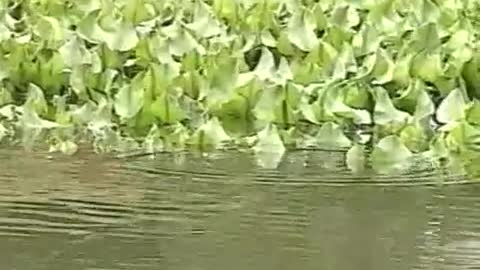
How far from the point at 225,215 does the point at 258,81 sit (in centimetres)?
68

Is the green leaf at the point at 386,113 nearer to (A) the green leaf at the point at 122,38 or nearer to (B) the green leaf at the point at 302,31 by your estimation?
(B) the green leaf at the point at 302,31

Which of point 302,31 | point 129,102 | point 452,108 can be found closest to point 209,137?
point 129,102

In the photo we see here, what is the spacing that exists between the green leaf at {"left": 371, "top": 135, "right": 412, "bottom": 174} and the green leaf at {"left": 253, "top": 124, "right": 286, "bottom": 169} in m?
0.18

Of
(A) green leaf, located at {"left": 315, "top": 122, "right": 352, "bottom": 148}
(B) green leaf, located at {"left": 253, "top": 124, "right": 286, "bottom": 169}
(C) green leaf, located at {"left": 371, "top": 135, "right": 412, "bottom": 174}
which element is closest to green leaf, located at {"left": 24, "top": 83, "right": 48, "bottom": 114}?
(B) green leaf, located at {"left": 253, "top": 124, "right": 286, "bottom": 169}

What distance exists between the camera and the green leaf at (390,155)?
8.55ft

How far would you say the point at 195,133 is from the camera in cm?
279

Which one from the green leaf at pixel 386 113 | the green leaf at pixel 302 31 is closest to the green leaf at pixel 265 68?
the green leaf at pixel 302 31

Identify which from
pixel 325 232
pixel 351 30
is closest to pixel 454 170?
pixel 325 232

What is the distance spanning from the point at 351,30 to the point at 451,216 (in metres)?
1.16

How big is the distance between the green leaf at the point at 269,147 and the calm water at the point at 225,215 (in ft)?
0.08

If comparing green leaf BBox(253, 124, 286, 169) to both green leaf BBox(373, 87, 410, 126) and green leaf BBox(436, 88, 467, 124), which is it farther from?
green leaf BBox(436, 88, 467, 124)

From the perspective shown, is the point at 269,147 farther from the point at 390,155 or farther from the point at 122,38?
the point at 122,38

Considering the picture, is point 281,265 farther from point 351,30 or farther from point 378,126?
point 351,30

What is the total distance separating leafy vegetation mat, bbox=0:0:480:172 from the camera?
9.15 ft
